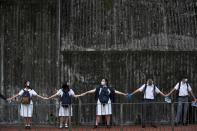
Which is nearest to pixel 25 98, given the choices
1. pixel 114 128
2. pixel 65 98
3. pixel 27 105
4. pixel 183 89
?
pixel 27 105

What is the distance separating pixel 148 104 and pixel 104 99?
2180mm

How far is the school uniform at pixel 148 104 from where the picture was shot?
73.9 feet

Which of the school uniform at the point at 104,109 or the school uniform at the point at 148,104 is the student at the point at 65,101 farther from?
the school uniform at the point at 148,104

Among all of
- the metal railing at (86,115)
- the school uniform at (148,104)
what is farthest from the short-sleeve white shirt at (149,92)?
the metal railing at (86,115)

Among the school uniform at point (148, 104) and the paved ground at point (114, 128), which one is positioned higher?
the school uniform at point (148, 104)

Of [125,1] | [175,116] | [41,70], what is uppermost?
[125,1]

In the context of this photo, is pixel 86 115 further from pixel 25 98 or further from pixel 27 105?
pixel 25 98

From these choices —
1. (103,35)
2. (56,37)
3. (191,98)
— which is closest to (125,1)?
(103,35)

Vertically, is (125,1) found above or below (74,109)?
above

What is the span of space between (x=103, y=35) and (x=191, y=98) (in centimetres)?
484

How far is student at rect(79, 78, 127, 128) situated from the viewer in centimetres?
2350

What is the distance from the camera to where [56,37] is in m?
25.5

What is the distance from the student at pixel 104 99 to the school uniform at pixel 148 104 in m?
0.96

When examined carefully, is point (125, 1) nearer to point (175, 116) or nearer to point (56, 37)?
point (56, 37)
